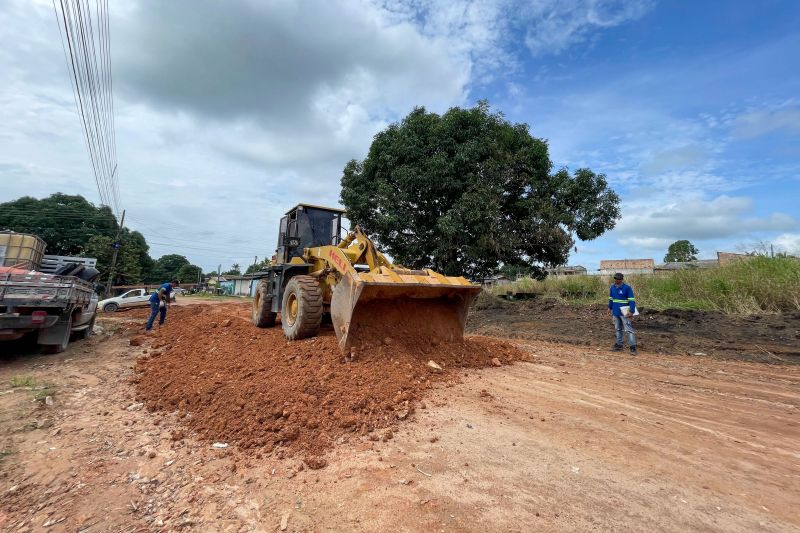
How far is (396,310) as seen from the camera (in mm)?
5859

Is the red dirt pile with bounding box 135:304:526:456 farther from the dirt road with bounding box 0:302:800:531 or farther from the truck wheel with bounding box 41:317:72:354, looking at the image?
the truck wheel with bounding box 41:317:72:354

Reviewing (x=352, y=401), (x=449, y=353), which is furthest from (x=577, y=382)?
(x=352, y=401)

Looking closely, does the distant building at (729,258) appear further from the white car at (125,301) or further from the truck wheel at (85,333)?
the white car at (125,301)

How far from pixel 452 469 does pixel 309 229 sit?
21.4ft

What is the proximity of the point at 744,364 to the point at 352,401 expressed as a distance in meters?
6.54

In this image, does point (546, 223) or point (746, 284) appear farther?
point (546, 223)

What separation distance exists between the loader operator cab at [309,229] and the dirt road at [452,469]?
14.3 feet

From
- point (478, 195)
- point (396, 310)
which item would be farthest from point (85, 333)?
point (478, 195)

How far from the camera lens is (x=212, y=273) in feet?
296

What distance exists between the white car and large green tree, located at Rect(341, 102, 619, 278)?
45.8 ft

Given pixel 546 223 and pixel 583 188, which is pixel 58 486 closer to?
pixel 546 223

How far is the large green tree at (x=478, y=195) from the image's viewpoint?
475 inches

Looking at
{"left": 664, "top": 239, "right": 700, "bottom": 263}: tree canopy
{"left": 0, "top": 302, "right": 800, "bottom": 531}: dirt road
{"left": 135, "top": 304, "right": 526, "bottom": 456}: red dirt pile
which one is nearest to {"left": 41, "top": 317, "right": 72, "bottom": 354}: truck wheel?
{"left": 135, "top": 304, "right": 526, "bottom": 456}: red dirt pile

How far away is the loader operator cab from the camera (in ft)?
27.4
